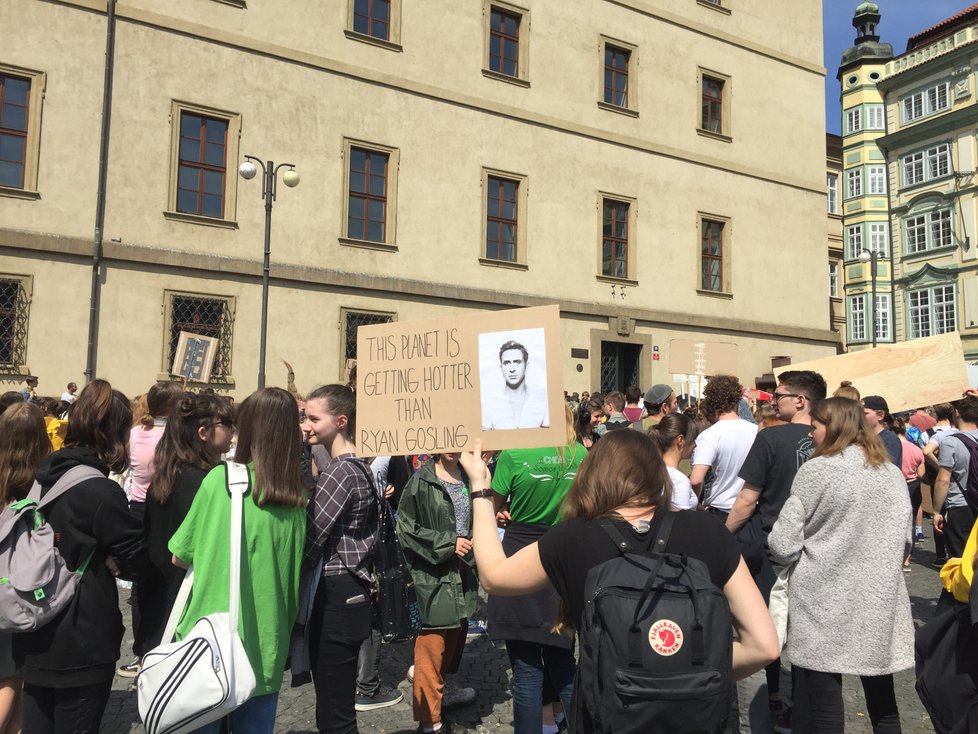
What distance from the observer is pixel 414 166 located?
19844mm

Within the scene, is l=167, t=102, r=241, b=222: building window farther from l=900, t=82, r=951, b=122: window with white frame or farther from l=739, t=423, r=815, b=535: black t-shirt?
l=900, t=82, r=951, b=122: window with white frame

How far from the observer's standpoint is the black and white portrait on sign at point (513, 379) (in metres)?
3.18

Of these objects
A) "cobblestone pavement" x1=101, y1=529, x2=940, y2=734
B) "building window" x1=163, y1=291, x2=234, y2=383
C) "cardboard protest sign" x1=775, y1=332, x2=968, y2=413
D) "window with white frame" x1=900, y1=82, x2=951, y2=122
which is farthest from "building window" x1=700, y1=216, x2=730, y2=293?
"window with white frame" x1=900, y1=82, x2=951, y2=122

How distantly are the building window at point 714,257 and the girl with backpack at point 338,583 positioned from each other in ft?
73.0

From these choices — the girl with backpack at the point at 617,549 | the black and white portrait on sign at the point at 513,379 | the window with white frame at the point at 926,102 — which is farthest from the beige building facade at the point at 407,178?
the window with white frame at the point at 926,102

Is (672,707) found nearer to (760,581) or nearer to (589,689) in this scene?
(589,689)

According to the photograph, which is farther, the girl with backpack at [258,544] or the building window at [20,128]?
the building window at [20,128]

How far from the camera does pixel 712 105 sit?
25297 millimetres

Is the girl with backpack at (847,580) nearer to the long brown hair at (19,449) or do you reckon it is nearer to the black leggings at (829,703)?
the black leggings at (829,703)

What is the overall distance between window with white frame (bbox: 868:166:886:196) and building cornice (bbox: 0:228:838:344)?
29453 mm

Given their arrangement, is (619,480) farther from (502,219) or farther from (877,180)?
(877,180)

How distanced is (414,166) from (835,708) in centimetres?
1771

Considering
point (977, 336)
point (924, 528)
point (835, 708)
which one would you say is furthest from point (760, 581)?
point (977, 336)

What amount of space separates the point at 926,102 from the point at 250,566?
51.7 metres
